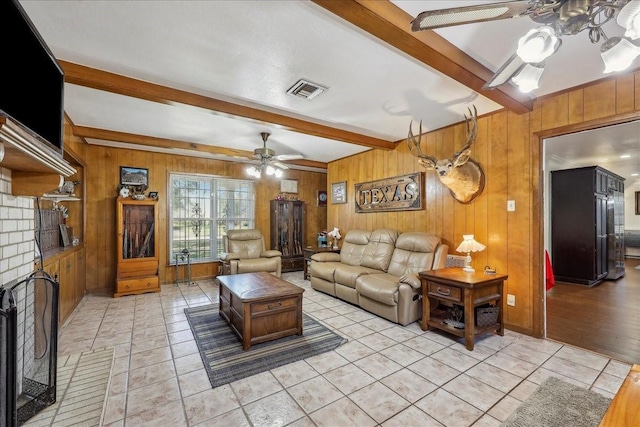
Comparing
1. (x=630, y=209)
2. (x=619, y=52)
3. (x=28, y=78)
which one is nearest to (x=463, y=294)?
(x=619, y=52)

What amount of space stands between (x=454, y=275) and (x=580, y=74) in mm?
2115

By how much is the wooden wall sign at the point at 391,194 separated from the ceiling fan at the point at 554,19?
2.72 m

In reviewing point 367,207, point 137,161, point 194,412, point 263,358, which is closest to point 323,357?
point 263,358

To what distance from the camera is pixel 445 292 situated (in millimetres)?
2861

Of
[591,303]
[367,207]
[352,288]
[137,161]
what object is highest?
[137,161]

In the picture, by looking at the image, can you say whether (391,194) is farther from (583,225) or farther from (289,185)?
(583,225)

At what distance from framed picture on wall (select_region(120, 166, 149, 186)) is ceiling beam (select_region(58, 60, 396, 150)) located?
9.35 feet

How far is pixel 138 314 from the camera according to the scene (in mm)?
3600

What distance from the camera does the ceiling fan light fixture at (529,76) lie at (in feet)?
5.49

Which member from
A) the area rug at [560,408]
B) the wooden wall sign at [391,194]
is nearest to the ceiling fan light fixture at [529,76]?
the area rug at [560,408]

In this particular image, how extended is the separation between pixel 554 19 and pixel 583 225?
5.68 meters

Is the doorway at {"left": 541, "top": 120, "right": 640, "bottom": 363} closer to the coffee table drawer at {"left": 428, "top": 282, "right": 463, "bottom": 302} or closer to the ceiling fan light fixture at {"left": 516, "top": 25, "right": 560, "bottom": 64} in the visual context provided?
the coffee table drawer at {"left": 428, "top": 282, "right": 463, "bottom": 302}

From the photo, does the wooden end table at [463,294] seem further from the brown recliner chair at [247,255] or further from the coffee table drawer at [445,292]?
the brown recliner chair at [247,255]

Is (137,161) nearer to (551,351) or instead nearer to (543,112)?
(543,112)
